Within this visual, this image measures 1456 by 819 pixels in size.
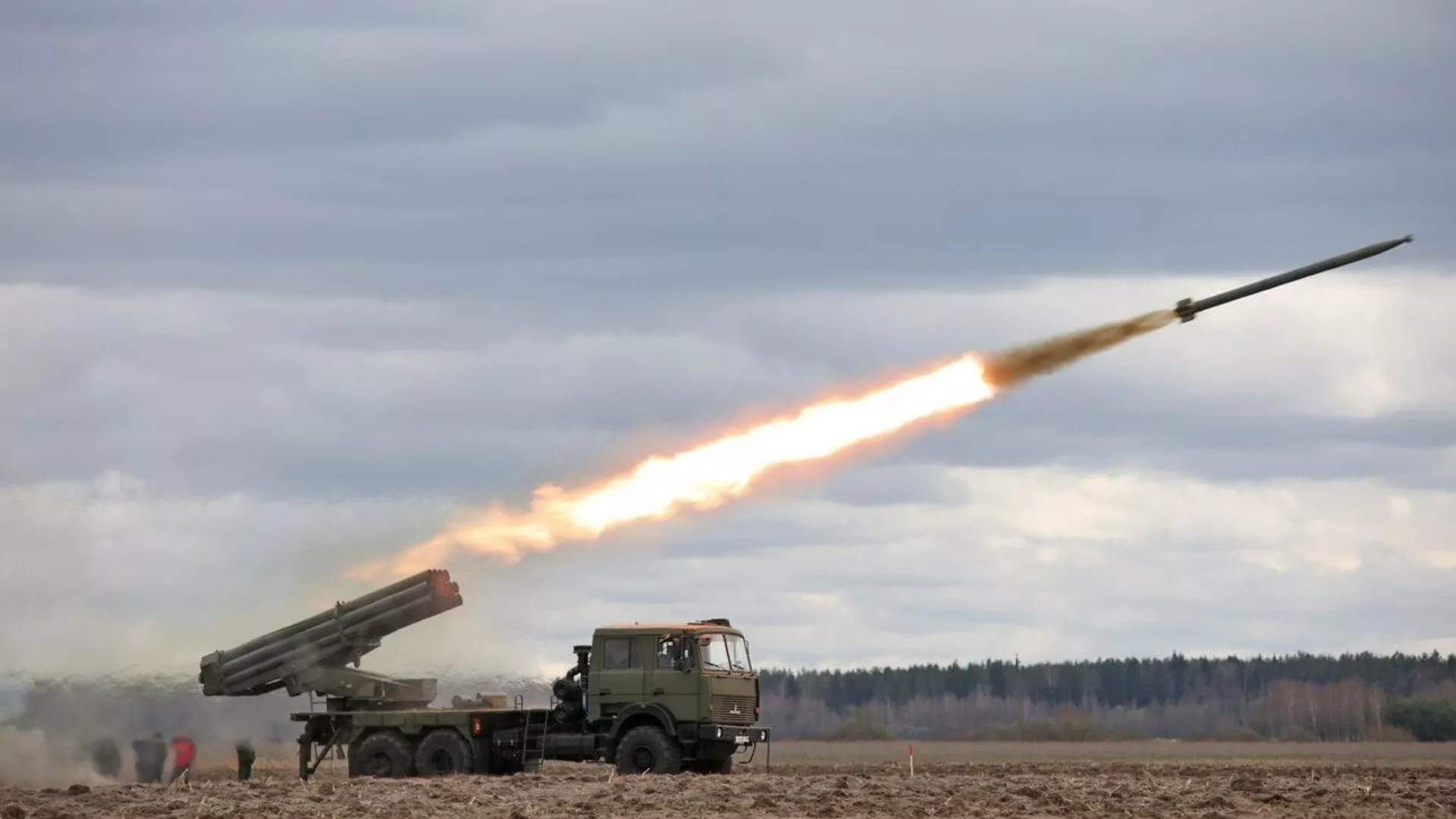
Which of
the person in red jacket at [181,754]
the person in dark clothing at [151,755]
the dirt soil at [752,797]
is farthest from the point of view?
the person in red jacket at [181,754]

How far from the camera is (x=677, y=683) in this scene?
43.8 m

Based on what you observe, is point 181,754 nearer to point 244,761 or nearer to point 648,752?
point 244,761

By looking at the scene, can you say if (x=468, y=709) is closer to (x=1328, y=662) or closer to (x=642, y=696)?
(x=642, y=696)

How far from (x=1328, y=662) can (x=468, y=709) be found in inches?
4517

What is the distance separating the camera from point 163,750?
46.4 metres

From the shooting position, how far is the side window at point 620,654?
44.3 meters

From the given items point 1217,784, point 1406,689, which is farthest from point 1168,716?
point 1217,784

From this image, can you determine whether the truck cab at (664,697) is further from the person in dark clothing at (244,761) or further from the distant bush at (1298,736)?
the distant bush at (1298,736)

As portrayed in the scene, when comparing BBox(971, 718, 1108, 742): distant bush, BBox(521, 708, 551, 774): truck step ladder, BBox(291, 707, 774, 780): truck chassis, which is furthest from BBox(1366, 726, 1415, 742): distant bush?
BBox(521, 708, 551, 774): truck step ladder

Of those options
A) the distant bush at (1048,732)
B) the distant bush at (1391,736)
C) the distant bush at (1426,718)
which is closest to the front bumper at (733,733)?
the distant bush at (1048,732)

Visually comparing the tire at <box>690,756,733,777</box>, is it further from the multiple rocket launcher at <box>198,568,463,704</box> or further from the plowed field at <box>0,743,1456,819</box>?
the multiple rocket launcher at <box>198,568,463,704</box>

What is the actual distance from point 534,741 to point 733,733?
3.82 meters

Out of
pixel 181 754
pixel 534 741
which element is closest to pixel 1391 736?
pixel 534 741

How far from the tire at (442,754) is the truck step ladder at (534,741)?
3.91 ft
